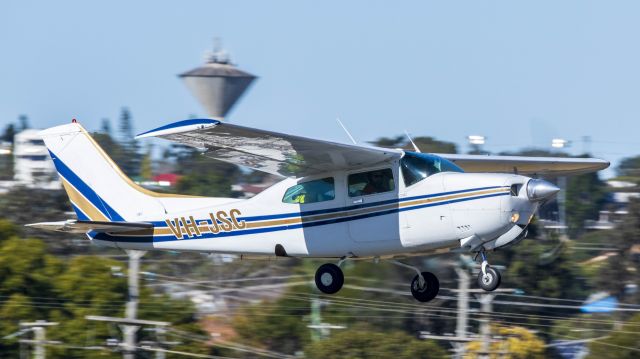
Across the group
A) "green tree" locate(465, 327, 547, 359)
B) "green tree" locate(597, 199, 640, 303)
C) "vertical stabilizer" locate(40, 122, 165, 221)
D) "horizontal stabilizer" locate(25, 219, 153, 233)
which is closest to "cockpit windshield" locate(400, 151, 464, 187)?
"horizontal stabilizer" locate(25, 219, 153, 233)

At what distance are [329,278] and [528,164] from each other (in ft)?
11.4

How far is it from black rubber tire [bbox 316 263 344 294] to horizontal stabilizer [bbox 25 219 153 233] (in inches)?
108

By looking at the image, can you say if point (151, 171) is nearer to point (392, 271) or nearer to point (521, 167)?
point (392, 271)

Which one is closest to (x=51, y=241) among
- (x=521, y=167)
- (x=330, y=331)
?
(x=330, y=331)

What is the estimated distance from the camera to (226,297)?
148 ft

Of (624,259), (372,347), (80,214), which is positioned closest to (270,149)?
(80,214)

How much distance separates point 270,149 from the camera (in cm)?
1425

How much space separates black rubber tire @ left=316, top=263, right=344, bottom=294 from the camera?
1543 cm

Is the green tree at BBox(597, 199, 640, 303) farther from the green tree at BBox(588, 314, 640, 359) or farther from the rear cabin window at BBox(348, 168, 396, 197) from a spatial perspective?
the rear cabin window at BBox(348, 168, 396, 197)

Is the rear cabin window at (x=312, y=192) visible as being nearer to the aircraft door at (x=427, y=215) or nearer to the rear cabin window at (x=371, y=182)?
the rear cabin window at (x=371, y=182)

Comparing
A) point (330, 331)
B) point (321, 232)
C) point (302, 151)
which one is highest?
point (302, 151)

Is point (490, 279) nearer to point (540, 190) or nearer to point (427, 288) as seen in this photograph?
point (427, 288)

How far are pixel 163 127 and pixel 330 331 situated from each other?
86.4 ft

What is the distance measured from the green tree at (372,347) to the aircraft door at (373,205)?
20.2 meters
